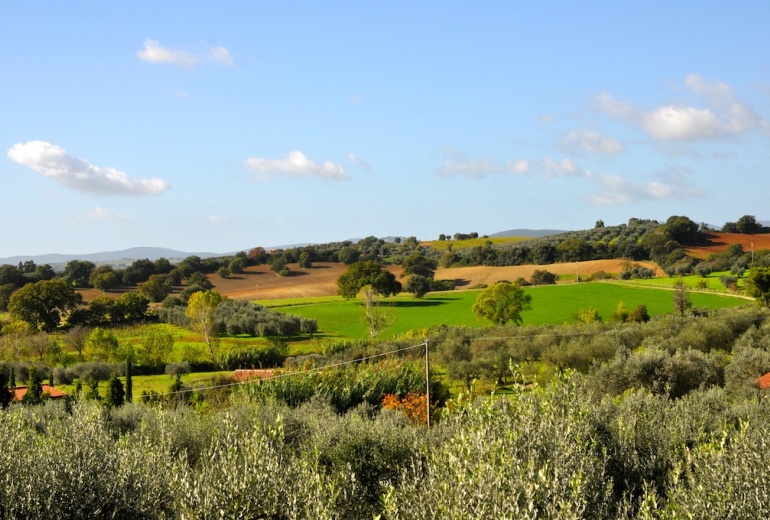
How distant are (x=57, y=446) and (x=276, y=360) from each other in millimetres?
45632

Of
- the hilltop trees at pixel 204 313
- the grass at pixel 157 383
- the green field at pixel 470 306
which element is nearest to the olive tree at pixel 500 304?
the green field at pixel 470 306

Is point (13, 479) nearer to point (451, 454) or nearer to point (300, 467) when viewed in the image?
point (300, 467)

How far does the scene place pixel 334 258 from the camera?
122 m

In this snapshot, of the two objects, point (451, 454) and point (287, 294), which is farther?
point (287, 294)

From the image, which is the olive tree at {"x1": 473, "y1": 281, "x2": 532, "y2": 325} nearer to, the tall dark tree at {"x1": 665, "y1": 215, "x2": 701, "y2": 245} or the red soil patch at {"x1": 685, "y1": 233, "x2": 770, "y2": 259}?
the red soil patch at {"x1": 685, "y1": 233, "x2": 770, "y2": 259}

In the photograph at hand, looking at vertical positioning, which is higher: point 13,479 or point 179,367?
point 13,479

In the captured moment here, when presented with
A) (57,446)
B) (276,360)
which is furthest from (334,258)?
(57,446)

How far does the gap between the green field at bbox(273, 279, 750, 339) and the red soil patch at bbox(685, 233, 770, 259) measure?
19314 millimetres

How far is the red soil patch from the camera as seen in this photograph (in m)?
99.8

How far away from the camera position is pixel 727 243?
336ft

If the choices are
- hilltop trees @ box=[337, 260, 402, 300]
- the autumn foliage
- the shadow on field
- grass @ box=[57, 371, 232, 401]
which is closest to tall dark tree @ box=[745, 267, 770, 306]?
the shadow on field

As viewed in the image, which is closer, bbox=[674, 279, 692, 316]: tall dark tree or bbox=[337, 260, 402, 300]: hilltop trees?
bbox=[674, 279, 692, 316]: tall dark tree

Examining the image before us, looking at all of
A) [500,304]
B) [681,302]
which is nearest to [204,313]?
[500,304]

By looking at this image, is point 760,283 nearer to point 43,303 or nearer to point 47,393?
→ point 47,393
